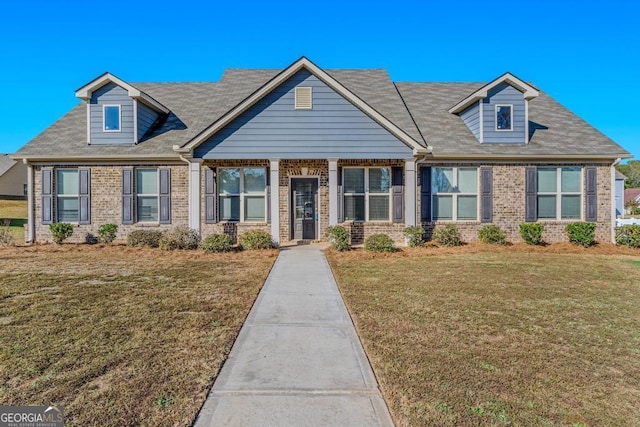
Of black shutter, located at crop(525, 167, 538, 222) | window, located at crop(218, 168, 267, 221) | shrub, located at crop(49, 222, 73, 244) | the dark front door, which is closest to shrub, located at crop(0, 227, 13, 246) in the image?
shrub, located at crop(49, 222, 73, 244)

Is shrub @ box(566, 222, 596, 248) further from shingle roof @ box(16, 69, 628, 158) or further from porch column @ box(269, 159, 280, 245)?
porch column @ box(269, 159, 280, 245)

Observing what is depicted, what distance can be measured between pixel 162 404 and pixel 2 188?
45.6m

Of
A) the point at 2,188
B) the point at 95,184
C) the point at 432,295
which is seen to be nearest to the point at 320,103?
the point at 432,295

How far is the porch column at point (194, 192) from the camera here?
11.2 metres

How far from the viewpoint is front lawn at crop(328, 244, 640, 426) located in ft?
9.43

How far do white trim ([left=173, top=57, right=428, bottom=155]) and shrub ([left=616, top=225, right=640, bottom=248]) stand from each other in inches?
293

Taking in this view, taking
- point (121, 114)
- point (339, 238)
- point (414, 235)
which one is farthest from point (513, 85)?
point (121, 114)

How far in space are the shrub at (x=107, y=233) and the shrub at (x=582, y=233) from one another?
15.2 m

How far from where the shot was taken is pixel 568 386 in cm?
321

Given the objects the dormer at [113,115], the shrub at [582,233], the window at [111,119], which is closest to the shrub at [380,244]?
the shrub at [582,233]

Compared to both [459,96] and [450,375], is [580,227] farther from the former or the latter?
[450,375]

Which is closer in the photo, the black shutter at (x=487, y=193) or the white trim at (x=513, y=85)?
the black shutter at (x=487, y=193)

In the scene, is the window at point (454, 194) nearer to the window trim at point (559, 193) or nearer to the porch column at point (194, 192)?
the window trim at point (559, 193)

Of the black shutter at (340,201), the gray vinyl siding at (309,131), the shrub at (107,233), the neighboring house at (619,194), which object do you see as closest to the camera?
the gray vinyl siding at (309,131)
